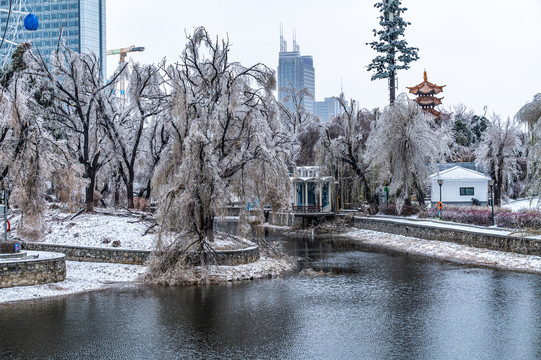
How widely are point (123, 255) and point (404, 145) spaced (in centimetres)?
2060

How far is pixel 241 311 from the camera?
1457cm

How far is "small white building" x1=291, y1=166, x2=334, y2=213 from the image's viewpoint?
134ft

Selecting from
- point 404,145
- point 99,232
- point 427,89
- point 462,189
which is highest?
point 427,89

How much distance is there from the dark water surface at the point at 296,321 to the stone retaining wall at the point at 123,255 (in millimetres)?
2119

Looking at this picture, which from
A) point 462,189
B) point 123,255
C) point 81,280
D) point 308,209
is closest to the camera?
point 81,280

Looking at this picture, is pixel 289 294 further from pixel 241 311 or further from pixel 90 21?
pixel 90 21

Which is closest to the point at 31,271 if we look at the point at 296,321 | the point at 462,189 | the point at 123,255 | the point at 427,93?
the point at 123,255

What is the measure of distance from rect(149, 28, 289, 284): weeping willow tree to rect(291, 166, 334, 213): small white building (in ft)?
56.0

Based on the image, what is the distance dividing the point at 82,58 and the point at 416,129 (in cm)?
2137

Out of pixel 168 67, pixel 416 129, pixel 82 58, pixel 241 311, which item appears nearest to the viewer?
pixel 241 311

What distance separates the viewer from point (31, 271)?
16875 mm

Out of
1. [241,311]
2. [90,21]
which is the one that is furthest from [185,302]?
[90,21]

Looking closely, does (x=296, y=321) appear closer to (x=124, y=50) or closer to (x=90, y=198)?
(x=90, y=198)

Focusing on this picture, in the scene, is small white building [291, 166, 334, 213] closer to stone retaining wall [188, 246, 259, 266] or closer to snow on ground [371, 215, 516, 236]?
snow on ground [371, 215, 516, 236]
